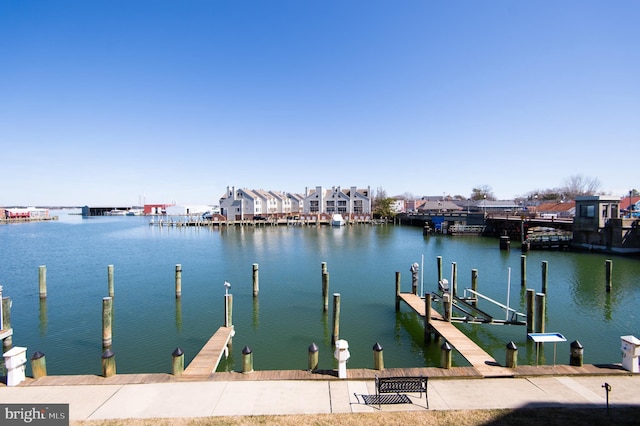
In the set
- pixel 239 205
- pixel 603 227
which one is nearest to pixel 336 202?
pixel 239 205

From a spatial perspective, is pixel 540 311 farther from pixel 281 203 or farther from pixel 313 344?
pixel 281 203

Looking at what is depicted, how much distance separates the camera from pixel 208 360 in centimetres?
1360

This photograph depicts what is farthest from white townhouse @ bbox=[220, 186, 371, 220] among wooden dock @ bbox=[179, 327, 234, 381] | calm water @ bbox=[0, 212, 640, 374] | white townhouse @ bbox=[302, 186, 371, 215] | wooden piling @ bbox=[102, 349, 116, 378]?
wooden piling @ bbox=[102, 349, 116, 378]

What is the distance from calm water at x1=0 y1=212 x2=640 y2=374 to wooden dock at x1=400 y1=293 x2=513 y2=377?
106 centimetres

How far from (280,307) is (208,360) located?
10.7 metres

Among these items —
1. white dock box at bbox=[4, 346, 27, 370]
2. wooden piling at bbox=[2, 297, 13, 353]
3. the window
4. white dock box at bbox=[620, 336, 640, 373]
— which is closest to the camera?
white dock box at bbox=[4, 346, 27, 370]

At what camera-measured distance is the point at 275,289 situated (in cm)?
2894

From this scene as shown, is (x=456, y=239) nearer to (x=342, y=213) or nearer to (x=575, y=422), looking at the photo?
(x=342, y=213)

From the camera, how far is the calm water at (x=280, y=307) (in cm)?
1691

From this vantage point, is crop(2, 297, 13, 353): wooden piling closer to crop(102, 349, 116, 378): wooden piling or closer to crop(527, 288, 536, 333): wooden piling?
crop(102, 349, 116, 378): wooden piling

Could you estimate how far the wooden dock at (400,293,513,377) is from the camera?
11922 millimetres

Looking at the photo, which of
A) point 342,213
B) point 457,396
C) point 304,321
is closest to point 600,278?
point 304,321

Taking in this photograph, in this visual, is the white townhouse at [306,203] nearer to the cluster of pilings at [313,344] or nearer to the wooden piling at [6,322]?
the cluster of pilings at [313,344]

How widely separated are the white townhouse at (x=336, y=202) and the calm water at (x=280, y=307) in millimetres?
66656
